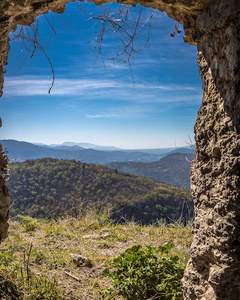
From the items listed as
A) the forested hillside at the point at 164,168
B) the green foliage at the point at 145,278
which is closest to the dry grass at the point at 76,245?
the green foliage at the point at 145,278

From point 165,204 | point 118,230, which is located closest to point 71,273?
point 118,230

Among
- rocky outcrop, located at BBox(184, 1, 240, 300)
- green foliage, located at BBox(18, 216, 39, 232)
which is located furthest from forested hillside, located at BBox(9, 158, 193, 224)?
rocky outcrop, located at BBox(184, 1, 240, 300)

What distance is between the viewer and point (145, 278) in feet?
11.0

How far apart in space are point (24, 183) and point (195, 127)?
29.2 m

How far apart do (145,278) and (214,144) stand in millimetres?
1749

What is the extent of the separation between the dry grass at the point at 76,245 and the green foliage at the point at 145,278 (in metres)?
0.48

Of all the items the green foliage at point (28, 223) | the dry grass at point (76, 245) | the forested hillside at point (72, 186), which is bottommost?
the forested hillside at point (72, 186)

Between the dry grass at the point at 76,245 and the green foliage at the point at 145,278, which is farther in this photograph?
the dry grass at the point at 76,245

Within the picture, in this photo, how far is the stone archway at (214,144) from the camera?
201 cm

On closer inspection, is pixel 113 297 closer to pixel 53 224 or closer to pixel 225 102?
pixel 225 102

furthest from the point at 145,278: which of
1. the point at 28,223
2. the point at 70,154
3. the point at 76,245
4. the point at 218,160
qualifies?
the point at 70,154

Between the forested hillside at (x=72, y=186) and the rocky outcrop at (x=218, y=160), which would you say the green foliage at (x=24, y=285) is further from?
the forested hillside at (x=72, y=186)

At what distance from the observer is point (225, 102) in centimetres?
209

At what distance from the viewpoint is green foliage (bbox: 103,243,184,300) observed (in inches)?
129
